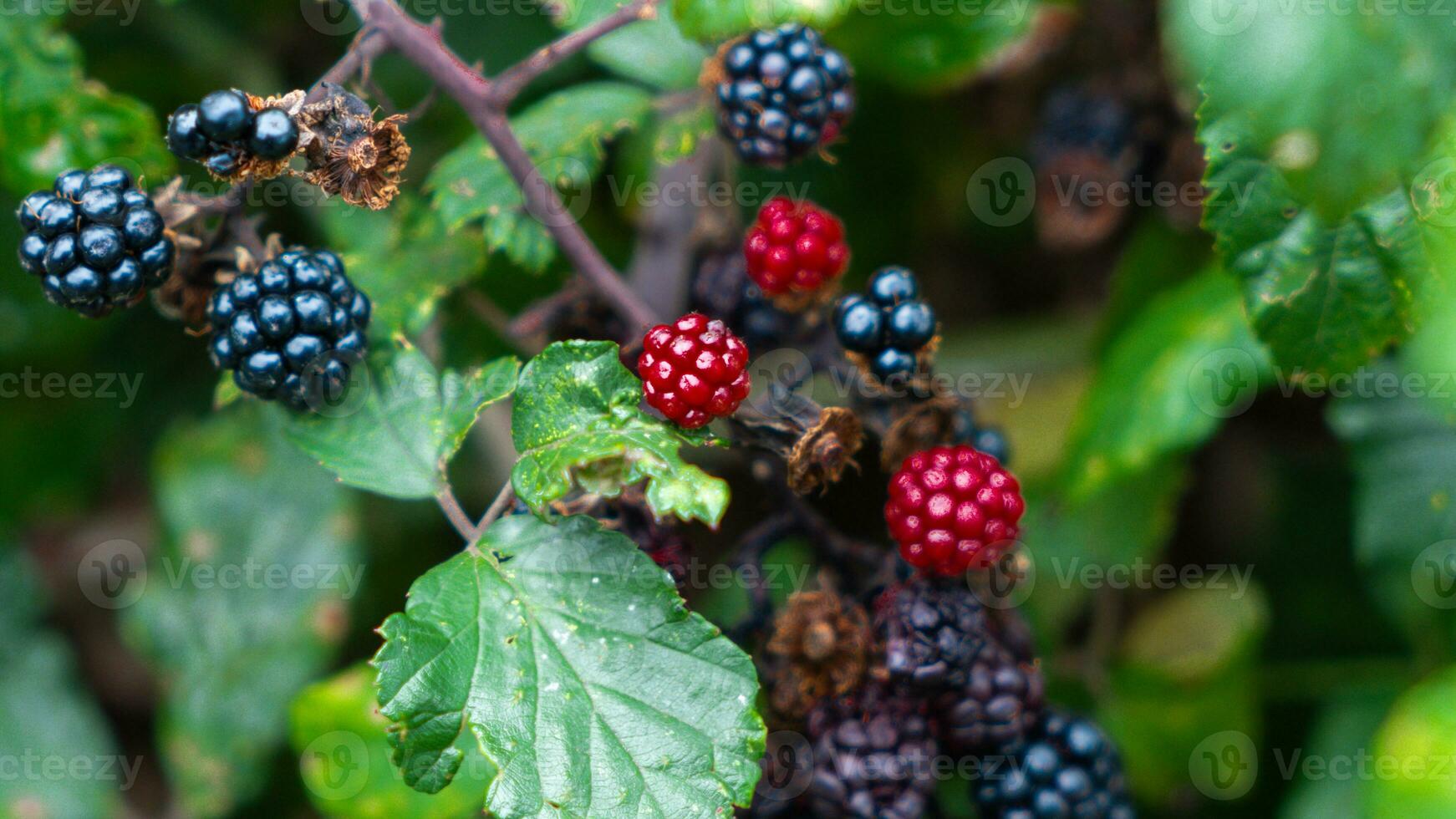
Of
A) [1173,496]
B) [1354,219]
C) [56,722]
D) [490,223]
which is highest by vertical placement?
[1354,219]

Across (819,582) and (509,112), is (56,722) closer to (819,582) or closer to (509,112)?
(509,112)

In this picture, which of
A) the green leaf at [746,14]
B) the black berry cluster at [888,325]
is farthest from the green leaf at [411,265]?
the black berry cluster at [888,325]

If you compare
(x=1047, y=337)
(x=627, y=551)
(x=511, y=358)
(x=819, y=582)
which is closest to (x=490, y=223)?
(x=511, y=358)

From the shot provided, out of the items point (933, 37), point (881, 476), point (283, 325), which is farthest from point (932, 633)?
point (933, 37)

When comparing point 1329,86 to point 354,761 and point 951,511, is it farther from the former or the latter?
point 354,761

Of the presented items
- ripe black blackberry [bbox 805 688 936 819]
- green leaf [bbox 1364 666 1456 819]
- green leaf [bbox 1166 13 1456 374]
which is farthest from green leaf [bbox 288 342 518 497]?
green leaf [bbox 1364 666 1456 819]

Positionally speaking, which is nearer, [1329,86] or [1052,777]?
[1329,86]
